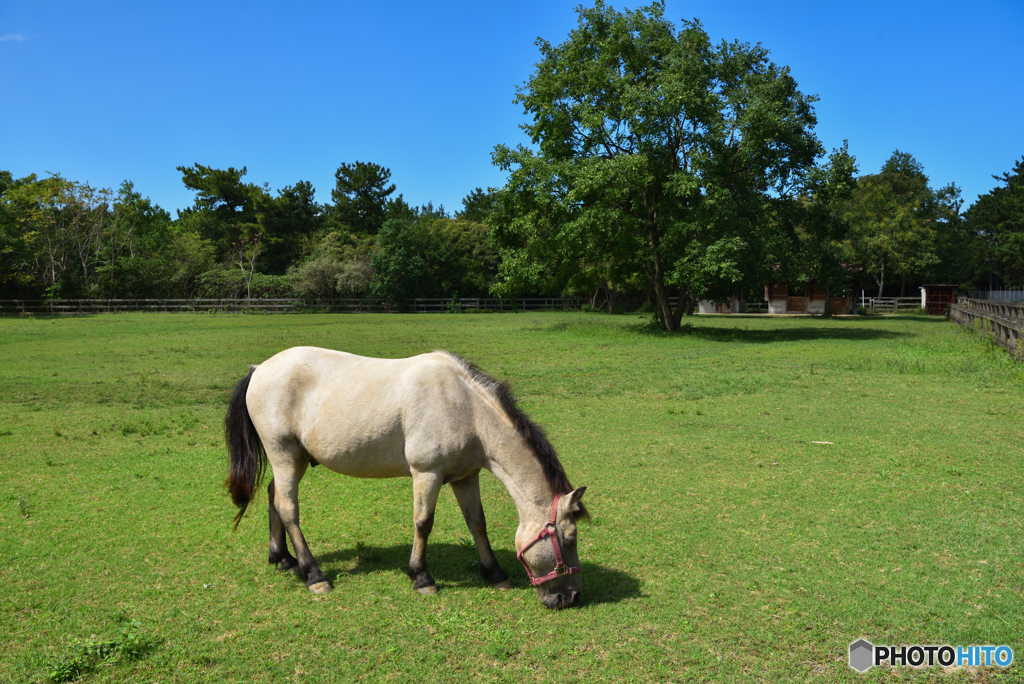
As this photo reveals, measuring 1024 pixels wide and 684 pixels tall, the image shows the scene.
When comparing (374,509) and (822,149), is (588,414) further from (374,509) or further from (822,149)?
(822,149)

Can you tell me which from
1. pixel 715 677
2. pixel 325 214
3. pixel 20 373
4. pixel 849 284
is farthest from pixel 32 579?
pixel 325 214

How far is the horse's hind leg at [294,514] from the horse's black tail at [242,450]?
0.27 m

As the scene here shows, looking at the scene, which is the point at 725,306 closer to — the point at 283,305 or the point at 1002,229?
the point at 1002,229

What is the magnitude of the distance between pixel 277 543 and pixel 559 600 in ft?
7.49

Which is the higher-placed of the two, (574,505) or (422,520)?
(574,505)

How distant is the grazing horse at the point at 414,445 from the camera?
4.34m

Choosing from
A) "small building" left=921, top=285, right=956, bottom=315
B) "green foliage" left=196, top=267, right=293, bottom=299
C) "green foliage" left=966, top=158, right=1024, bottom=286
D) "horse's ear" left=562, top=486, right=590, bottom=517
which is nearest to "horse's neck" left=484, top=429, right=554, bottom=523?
"horse's ear" left=562, top=486, right=590, bottom=517

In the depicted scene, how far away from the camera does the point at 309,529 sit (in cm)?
598

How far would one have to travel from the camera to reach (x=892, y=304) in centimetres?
5034

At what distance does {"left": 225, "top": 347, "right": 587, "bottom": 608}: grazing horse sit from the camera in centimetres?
434

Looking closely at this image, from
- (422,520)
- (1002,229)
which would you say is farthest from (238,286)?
(1002,229)

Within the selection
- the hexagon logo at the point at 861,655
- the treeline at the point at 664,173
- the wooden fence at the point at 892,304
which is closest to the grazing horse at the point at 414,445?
the hexagon logo at the point at 861,655

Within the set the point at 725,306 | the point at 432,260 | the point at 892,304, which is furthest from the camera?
the point at 432,260

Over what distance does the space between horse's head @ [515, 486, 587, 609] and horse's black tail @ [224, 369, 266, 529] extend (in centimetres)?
220
